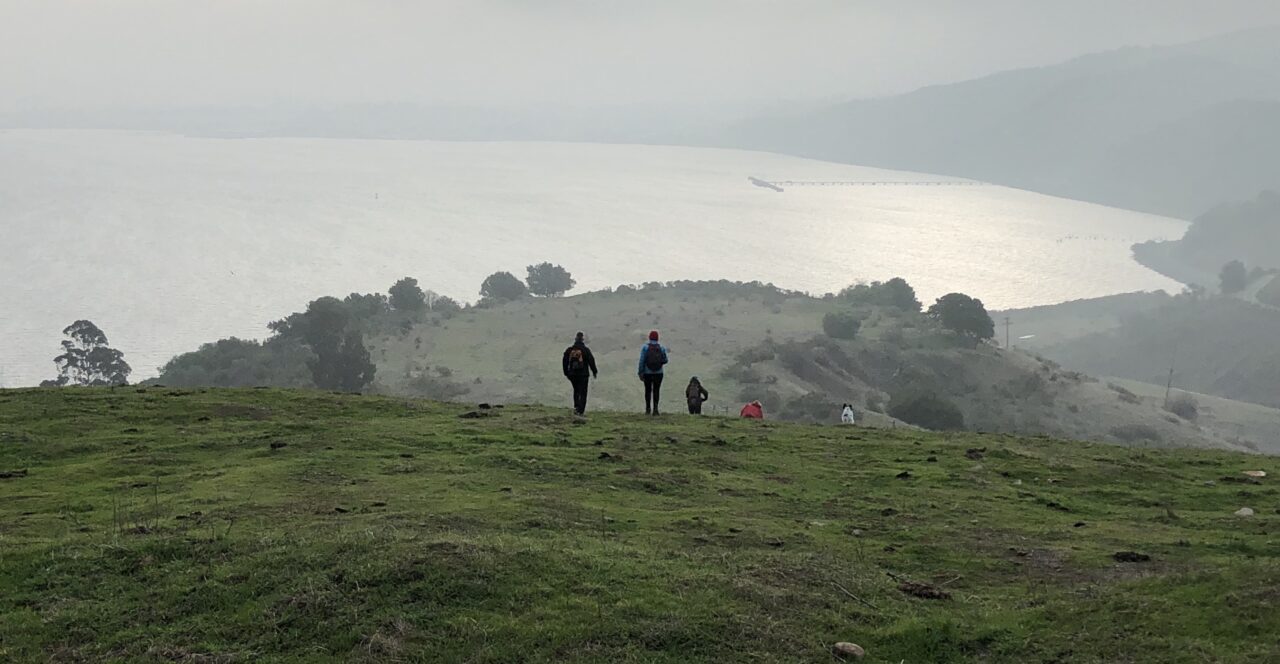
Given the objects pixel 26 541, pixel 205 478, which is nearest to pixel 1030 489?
pixel 205 478

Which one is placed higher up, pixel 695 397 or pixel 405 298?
pixel 405 298

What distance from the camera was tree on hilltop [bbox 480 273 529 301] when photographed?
5438 inches

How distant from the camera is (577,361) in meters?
22.5

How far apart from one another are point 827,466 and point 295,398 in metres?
12.9

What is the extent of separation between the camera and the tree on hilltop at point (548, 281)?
144m

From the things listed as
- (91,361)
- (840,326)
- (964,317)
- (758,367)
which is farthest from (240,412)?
(964,317)

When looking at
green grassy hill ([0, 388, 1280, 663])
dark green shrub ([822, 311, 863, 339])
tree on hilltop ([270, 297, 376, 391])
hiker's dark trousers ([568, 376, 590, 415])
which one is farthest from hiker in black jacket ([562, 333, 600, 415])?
dark green shrub ([822, 311, 863, 339])

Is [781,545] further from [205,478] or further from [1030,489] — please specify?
[205,478]

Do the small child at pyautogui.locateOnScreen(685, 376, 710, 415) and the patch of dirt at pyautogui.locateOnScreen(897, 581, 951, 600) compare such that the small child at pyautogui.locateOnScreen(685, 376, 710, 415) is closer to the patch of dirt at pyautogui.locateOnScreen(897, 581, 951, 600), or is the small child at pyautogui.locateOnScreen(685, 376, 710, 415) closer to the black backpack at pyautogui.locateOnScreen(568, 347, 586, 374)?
the black backpack at pyautogui.locateOnScreen(568, 347, 586, 374)

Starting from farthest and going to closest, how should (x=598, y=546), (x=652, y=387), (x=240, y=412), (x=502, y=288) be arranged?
(x=502, y=288) → (x=652, y=387) → (x=240, y=412) → (x=598, y=546)

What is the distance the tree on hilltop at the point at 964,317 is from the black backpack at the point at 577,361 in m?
88.7

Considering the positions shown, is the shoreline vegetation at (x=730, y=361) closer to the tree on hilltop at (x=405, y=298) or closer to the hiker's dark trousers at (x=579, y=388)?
the tree on hilltop at (x=405, y=298)

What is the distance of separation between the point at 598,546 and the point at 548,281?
134m

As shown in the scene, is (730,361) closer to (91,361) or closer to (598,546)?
(91,361)
